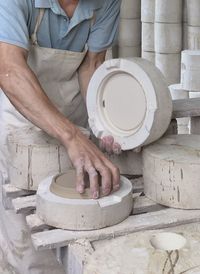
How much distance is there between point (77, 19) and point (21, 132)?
55cm

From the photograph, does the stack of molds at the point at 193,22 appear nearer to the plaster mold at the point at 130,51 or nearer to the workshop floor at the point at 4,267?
the plaster mold at the point at 130,51

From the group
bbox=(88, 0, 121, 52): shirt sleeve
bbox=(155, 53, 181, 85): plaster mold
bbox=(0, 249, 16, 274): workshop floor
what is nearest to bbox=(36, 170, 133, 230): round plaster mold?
bbox=(0, 249, 16, 274): workshop floor

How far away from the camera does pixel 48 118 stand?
6.69ft

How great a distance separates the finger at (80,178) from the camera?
5.94ft

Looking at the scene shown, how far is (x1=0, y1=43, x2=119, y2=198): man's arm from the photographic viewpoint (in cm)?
186

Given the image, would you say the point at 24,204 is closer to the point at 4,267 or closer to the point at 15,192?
the point at 15,192

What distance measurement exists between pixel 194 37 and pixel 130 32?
1585mm

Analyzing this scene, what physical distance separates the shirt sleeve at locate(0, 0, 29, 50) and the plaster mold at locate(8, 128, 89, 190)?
387 millimetres

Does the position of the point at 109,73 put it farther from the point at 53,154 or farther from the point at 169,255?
the point at 169,255

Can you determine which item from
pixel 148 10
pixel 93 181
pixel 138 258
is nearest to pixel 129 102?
pixel 93 181

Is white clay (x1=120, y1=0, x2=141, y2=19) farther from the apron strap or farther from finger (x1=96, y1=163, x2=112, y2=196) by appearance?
finger (x1=96, y1=163, x2=112, y2=196)

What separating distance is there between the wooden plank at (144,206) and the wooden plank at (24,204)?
0.35m

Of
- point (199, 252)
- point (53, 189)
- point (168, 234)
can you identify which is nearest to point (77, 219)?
point (53, 189)

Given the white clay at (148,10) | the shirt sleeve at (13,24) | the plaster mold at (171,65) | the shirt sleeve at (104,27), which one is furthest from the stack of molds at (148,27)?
the shirt sleeve at (13,24)
